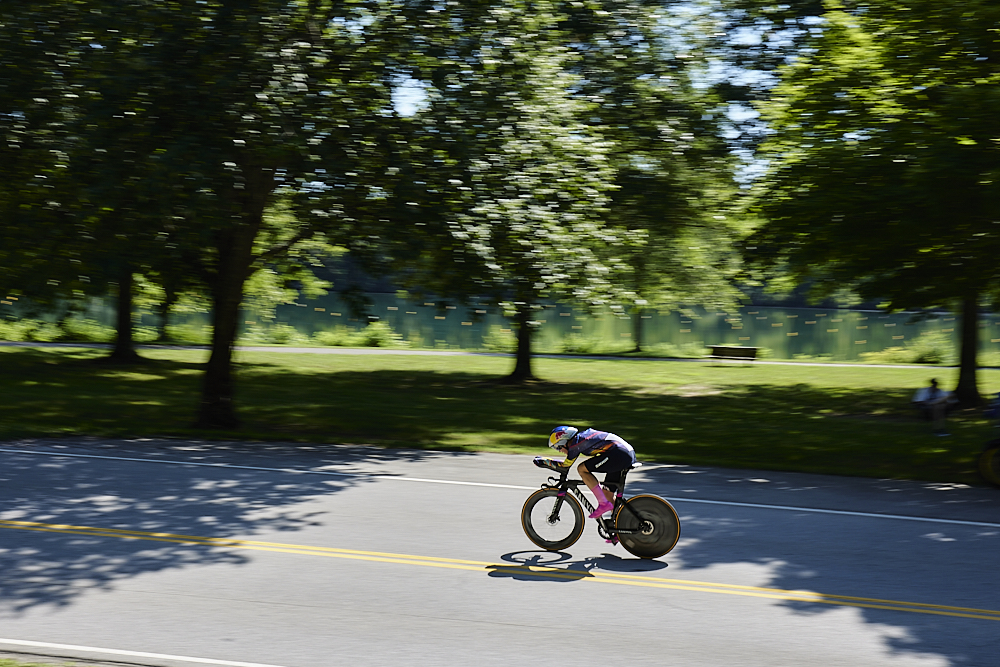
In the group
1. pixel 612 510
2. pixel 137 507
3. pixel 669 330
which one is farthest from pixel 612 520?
pixel 669 330

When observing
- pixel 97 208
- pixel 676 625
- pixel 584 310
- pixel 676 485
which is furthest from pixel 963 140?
pixel 97 208

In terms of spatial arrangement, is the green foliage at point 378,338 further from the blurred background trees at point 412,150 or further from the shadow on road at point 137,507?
the shadow on road at point 137,507

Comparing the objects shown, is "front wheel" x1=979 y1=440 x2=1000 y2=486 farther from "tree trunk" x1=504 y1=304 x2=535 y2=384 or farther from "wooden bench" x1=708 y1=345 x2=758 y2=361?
"wooden bench" x1=708 y1=345 x2=758 y2=361

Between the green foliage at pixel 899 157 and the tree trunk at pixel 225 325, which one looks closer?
the green foliage at pixel 899 157

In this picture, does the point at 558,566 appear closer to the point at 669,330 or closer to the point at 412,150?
the point at 412,150

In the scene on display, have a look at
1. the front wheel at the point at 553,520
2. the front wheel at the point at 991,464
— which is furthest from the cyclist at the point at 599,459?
the front wheel at the point at 991,464

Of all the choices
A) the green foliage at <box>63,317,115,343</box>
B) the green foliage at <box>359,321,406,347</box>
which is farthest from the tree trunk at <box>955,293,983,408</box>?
the green foliage at <box>63,317,115,343</box>

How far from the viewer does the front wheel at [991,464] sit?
12.9 metres

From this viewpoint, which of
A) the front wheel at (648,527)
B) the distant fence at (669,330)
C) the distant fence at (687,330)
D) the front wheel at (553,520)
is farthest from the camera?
the distant fence at (687,330)

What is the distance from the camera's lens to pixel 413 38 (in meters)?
14.7

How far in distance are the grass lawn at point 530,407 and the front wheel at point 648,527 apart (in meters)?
5.64

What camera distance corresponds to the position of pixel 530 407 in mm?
21156

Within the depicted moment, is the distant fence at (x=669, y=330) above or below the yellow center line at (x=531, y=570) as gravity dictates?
above

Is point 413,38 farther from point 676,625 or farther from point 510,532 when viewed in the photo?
point 676,625
